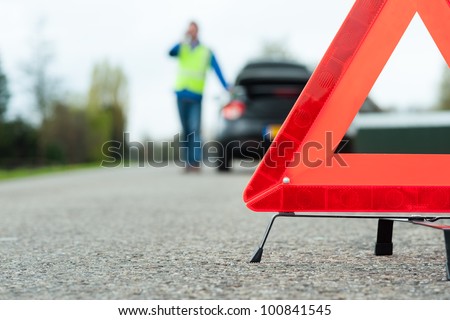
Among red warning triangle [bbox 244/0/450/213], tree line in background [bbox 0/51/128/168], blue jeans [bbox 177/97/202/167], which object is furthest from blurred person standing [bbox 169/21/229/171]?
tree line in background [bbox 0/51/128/168]

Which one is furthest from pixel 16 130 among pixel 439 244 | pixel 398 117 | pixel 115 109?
pixel 439 244

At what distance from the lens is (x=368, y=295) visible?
2.61 meters

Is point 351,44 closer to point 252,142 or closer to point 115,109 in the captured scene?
point 252,142

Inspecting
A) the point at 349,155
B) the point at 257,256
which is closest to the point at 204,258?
the point at 257,256

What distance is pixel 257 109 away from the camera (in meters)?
12.4

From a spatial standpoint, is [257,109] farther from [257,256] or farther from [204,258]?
[257,256]

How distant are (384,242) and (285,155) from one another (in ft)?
2.62

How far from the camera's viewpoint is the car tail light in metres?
12.5

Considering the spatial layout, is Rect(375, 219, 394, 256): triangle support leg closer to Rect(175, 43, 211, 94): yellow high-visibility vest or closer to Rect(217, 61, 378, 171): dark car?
Rect(175, 43, 211, 94): yellow high-visibility vest

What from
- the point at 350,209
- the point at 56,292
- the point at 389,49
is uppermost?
the point at 389,49

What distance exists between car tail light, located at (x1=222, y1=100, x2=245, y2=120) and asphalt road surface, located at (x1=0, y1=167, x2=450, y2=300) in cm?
610

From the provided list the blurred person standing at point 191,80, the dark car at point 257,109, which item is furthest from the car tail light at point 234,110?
the blurred person standing at point 191,80

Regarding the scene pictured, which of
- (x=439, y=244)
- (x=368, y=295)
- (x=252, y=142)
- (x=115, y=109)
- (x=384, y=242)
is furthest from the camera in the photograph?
(x=115, y=109)

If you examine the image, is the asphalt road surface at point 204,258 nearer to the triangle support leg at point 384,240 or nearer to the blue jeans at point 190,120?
the triangle support leg at point 384,240
